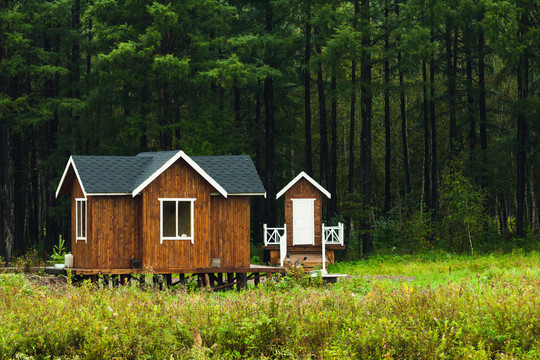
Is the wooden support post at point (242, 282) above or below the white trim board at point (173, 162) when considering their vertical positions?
below

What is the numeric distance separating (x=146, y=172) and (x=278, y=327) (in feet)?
40.5

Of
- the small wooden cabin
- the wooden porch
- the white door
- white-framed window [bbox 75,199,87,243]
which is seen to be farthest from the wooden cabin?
white-framed window [bbox 75,199,87,243]

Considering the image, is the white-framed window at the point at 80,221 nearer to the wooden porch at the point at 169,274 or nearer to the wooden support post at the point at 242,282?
the wooden porch at the point at 169,274

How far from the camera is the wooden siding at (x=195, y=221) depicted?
20.8 metres

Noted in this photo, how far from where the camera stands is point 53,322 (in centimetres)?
1059

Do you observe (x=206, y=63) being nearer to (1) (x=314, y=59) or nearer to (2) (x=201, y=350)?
(1) (x=314, y=59)

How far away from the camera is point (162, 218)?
A: 827 inches

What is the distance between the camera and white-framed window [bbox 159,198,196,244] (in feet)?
69.2

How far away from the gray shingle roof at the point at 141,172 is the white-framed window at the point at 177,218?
3.78ft

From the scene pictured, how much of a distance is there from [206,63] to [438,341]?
75.7 feet

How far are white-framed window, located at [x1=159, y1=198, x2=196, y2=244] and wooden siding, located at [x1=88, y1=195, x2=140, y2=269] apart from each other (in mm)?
1077

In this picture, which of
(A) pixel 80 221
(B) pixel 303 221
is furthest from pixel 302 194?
(A) pixel 80 221

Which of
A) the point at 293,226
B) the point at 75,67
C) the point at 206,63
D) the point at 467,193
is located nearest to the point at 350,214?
the point at 293,226

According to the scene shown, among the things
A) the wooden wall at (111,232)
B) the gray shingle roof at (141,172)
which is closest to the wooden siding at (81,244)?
the wooden wall at (111,232)
